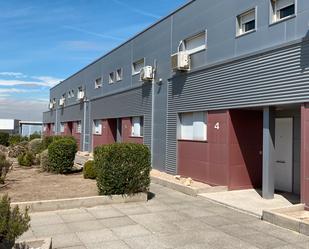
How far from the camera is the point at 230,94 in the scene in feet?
43.1

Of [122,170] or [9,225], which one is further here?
[122,170]

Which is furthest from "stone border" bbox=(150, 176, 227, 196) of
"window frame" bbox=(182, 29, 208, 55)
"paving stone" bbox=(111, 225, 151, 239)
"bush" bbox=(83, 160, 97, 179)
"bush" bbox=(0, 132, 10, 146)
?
"bush" bbox=(0, 132, 10, 146)

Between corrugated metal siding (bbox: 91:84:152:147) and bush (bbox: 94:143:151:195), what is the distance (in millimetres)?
7864

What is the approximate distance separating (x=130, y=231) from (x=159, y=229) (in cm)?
61

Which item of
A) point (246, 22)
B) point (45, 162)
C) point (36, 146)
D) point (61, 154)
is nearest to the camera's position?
point (246, 22)

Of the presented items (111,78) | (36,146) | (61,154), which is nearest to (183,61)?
(61,154)

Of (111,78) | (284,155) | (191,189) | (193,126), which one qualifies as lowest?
(191,189)

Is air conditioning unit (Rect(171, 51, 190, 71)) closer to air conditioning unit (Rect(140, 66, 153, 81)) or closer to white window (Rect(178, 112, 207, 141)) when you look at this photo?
white window (Rect(178, 112, 207, 141))

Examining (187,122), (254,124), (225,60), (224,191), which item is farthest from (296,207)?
(187,122)

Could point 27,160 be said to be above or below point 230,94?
below

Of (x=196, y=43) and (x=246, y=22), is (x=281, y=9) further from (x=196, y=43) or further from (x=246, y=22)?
(x=196, y=43)

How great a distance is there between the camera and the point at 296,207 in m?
9.52

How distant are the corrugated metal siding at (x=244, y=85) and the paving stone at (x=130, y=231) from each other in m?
5.03

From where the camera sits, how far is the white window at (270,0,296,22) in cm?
1083
